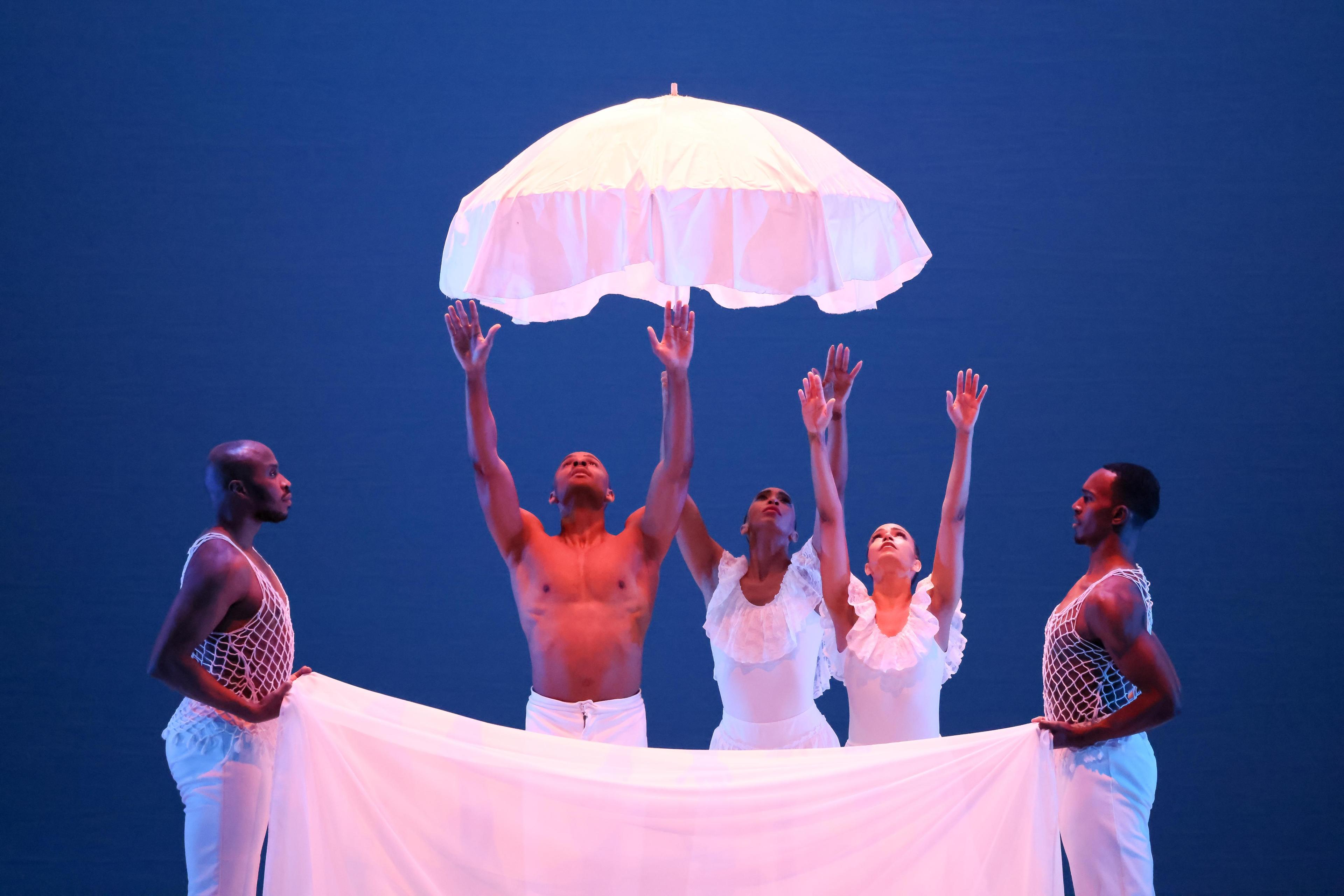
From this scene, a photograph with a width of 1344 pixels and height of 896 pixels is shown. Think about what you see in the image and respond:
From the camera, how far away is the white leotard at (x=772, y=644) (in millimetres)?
3932

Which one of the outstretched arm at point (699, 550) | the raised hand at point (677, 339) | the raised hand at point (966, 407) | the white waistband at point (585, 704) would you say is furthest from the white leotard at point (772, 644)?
the raised hand at point (677, 339)

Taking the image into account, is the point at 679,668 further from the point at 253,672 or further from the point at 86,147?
the point at 86,147

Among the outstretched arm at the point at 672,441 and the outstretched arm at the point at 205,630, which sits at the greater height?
the outstretched arm at the point at 672,441

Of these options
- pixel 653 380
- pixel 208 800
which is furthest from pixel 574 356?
pixel 208 800

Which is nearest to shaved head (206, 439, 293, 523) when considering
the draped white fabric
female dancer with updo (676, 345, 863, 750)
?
the draped white fabric

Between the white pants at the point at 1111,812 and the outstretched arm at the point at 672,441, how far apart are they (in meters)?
1.31

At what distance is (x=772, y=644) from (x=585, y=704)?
617mm

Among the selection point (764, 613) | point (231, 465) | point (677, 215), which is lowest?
point (764, 613)

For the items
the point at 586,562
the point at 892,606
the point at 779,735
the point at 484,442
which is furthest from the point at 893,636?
the point at 484,442

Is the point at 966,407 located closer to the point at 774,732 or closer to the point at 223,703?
the point at 774,732

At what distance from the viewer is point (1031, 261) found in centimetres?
539

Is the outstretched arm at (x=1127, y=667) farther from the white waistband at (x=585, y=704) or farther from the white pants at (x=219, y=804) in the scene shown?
the white pants at (x=219, y=804)

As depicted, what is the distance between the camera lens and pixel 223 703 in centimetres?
312

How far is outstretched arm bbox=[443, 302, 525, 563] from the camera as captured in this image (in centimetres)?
370
